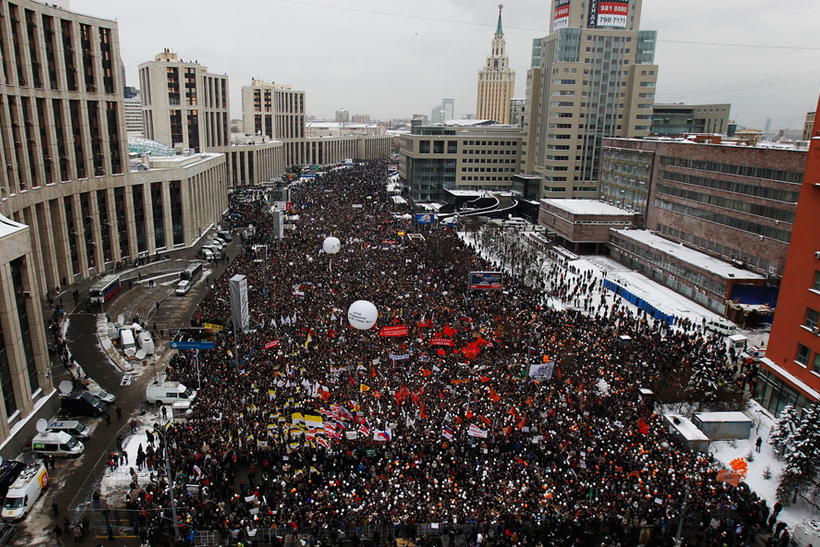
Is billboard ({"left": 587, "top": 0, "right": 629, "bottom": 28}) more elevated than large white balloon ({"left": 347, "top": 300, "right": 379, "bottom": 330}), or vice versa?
billboard ({"left": 587, "top": 0, "right": 629, "bottom": 28})

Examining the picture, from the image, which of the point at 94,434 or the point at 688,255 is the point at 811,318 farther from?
the point at 94,434

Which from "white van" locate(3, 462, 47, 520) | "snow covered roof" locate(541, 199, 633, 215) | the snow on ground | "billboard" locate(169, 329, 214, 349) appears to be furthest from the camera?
"snow covered roof" locate(541, 199, 633, 215)

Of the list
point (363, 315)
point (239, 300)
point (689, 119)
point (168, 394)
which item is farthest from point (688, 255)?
point (689, 119)

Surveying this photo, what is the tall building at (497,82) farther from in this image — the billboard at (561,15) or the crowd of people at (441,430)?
the crowd of people at (441,430)

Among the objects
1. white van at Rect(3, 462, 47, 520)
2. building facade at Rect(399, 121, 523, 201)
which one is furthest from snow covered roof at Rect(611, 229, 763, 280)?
white van at Rect(3, 462, 47, 520)

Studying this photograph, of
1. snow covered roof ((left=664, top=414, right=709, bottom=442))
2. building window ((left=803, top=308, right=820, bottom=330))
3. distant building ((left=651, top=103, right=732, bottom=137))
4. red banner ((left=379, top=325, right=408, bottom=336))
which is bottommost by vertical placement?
snow covered roof ((left=664, top=414, right=709, bottom=442))

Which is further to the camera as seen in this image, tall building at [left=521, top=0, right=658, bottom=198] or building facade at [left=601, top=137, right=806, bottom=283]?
tall building at [left=521, top=0, right=658, bottom=198]

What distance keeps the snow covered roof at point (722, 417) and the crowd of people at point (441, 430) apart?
2.05m

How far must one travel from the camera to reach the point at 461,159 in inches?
3698

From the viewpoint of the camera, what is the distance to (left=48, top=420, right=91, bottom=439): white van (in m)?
22.7

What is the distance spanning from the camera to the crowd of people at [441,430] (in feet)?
58.6

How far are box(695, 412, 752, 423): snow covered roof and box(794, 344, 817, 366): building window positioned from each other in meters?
3.81

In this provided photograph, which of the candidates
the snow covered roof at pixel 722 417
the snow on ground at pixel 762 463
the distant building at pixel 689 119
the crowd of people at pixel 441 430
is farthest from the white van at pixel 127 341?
the distant building at pixel 689 119

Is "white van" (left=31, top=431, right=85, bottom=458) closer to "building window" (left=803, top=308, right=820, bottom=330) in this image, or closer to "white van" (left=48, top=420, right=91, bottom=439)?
"white van" (left=48, top=420, right=91, bottom=439)
